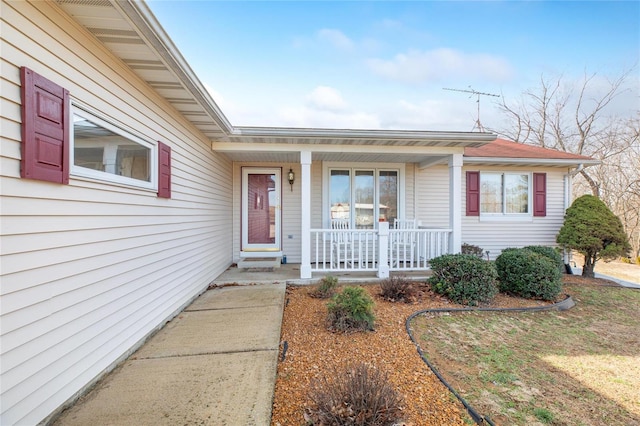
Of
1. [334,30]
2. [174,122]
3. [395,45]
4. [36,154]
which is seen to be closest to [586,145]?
[395,45]

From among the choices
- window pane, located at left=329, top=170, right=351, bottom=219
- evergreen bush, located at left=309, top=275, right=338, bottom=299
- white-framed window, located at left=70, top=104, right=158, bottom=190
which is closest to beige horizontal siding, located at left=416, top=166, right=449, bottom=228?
window pane, located at left=329, top=170, right=351, bottom=219

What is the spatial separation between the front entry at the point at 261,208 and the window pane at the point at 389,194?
2.48 meters

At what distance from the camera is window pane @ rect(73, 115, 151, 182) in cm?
215

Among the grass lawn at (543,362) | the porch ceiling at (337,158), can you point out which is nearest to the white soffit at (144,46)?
the porch ceiling at (337,158)

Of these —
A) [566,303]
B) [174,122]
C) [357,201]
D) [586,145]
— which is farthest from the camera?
[586,145]

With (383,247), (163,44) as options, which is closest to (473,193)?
(383,247)

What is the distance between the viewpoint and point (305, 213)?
526cm

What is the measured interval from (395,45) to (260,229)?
804 cm

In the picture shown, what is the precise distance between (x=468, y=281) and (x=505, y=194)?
3.95m

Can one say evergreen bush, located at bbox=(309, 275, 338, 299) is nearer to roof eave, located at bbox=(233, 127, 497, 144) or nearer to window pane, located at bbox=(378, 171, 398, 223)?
roof eave, located at bbox=(233, 127, 497, 144)

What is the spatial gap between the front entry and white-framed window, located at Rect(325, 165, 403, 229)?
134 cm

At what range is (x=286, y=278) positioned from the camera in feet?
17.8

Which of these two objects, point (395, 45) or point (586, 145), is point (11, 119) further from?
point (586, 145)

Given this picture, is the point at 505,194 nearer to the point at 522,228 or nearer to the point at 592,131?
the point at 522,228
